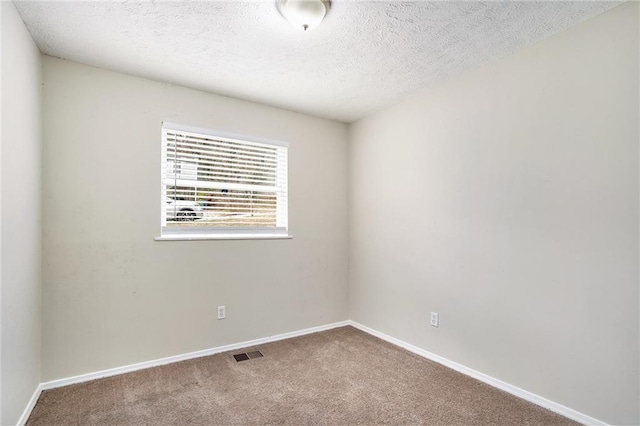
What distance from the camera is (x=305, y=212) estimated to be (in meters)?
3.69

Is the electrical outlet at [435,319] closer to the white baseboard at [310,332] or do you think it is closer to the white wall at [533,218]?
the white wall at [533,218]

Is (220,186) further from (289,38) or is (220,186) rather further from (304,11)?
(304,11)

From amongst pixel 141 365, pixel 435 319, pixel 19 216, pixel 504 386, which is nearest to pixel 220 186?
pixel 19 216

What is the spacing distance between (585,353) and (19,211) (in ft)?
11.3

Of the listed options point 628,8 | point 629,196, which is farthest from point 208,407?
point 628,8

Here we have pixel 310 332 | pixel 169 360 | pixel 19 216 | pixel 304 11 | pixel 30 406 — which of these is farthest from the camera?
pixel 310 332

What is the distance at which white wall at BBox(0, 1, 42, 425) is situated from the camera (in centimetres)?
172

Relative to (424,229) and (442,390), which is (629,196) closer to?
(424,229)

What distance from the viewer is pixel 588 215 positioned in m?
2.00

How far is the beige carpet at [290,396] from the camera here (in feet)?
6.72

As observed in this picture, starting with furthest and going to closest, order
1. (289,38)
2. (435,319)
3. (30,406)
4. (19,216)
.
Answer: (435,319) → (289,38) → (30,406) → (19,216)

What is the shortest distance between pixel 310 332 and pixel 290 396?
1.32 m

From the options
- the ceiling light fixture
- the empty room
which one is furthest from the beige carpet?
the ceiling light fixture

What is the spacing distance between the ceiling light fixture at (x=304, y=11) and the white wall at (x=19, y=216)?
1451 mm
